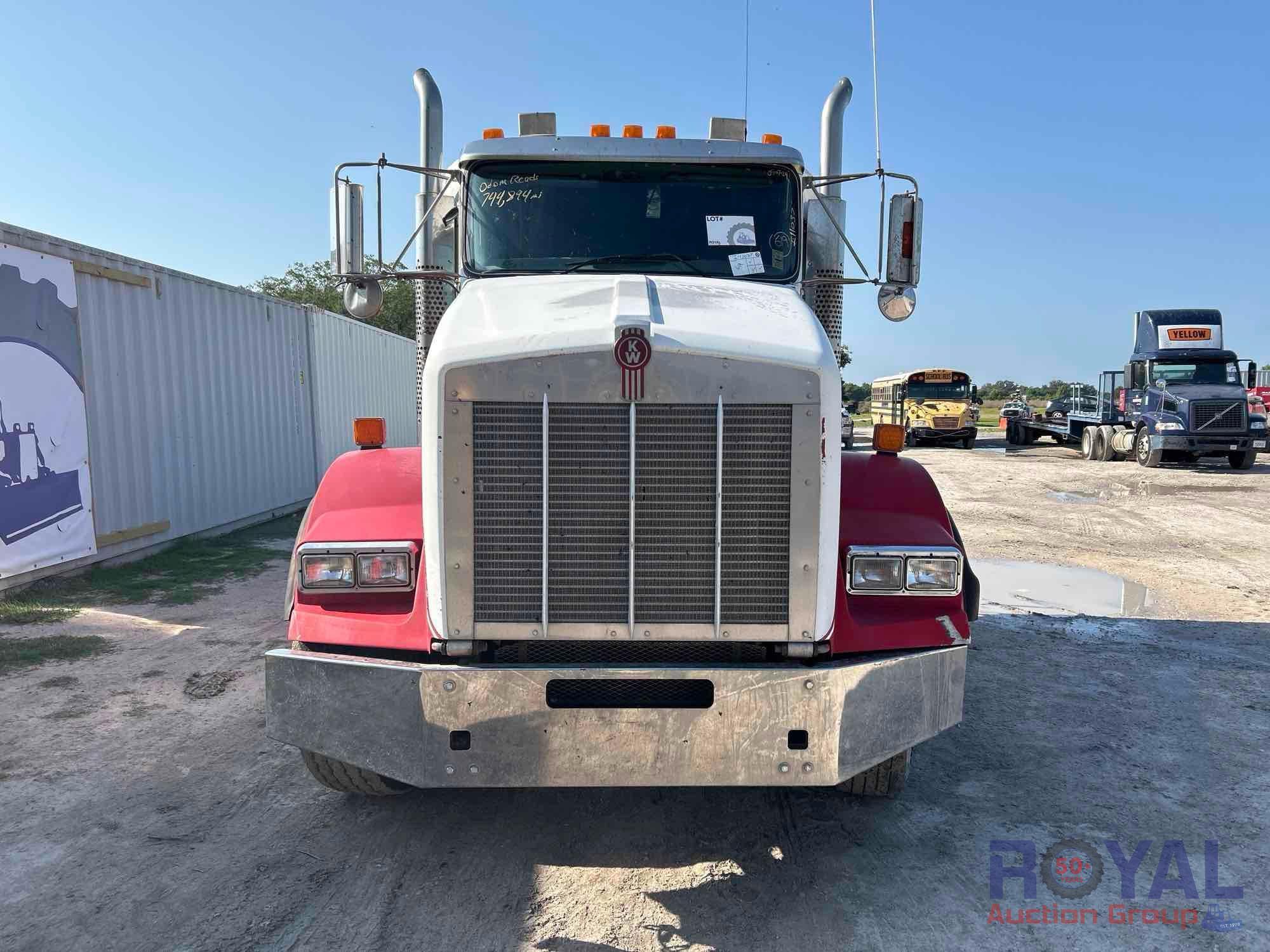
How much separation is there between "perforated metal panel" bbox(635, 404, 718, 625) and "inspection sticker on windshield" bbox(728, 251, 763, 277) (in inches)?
69.0

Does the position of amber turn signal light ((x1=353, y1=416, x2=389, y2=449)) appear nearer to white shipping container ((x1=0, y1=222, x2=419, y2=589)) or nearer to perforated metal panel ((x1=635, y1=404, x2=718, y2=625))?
perforated metal panel ((x1=635, y1=404, x2=718, y2=625))

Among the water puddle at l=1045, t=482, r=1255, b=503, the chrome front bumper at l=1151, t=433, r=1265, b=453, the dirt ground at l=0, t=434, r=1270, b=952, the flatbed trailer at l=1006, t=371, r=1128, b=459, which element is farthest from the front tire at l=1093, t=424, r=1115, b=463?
the dirt ground at l=0, t=434, r=1270, b=952

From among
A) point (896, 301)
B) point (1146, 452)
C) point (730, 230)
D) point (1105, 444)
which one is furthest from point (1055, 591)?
point (1105, 444)

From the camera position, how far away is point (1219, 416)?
20.0 meters

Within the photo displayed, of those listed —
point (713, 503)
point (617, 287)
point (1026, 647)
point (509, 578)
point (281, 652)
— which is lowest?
point (1026, 647)

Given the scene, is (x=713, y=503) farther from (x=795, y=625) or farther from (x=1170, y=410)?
(x=1170, y=410)

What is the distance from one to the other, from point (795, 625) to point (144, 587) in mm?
6762

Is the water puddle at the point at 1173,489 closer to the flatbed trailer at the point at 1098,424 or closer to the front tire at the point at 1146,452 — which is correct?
the front tire at the point at 1146,452

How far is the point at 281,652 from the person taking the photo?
115 inches

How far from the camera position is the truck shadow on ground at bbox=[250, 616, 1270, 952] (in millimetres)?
2781

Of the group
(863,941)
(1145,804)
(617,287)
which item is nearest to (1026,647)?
(1145,804)

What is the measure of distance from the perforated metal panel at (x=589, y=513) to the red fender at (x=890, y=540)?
775mm

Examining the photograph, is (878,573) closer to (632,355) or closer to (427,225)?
(632,355)

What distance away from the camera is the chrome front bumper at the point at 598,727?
2.73 m
